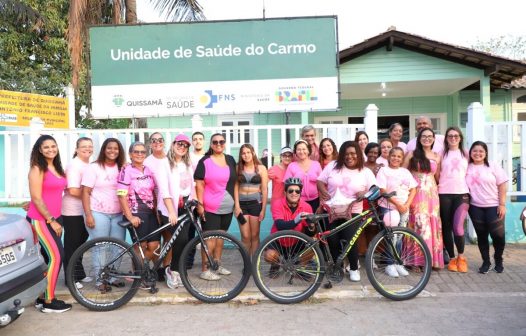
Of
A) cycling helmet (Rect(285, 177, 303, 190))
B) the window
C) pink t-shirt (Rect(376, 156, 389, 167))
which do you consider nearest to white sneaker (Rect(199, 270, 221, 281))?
cycling helmet (Rect(285, 177, 303, 190))

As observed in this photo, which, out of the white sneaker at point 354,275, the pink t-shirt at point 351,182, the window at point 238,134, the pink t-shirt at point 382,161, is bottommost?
the white sneaker at point 354,275

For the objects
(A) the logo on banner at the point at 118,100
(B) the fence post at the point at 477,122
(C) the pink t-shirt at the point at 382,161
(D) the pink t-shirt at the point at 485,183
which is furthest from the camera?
(A) the logo on banner at the point at 118,100

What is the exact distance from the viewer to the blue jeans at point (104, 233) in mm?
4457

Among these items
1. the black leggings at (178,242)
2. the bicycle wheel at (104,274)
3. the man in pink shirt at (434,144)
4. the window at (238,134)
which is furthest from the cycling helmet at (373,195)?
the window at (238,134)

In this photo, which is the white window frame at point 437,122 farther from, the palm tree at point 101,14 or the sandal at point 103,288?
the sandal at point 103,288

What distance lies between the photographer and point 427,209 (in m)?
5.18

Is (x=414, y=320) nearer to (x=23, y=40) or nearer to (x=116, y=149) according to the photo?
(x=116, y=149)

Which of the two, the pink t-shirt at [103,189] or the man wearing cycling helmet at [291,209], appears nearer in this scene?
the pink t-shirt at [103,189]

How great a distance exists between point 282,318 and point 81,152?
269cm

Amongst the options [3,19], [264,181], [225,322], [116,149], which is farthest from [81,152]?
[3,19]

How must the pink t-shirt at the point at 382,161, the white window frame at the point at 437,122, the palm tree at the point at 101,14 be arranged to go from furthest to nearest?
the white window frame at the point at 437,122, the palm tree at the point at 101,14, the pink t-shirt at the point at 382,161

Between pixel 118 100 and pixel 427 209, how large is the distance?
5.12 m

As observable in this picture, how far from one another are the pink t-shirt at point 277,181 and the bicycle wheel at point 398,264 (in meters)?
1.26

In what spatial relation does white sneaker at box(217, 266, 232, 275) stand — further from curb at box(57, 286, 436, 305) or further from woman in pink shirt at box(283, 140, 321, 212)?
woman in pink shirt at box(283, 140, 321, 212)
